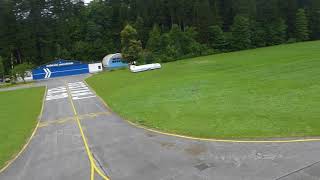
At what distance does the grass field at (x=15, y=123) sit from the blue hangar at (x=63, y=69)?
3651 cm

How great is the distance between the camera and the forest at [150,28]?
82.8 meters

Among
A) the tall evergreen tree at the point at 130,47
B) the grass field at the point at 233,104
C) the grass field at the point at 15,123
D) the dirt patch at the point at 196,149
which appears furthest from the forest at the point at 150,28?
the dirt patch at the point at 196,149

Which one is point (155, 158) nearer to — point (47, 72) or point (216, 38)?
point (47, 72)

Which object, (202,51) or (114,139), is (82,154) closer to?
(114,139)

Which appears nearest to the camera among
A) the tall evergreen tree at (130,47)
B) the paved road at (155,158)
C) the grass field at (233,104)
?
the paved road at (155,158)

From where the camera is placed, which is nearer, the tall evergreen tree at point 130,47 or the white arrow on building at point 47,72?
the tall evergreen tree at point 130,47

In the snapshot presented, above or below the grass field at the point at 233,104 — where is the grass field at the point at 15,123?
below

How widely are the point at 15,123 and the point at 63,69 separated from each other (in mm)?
54782

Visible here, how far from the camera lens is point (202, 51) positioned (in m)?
81.4

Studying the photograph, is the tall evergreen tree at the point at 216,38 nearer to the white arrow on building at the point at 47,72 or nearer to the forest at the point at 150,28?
the forest at the point at 150,28

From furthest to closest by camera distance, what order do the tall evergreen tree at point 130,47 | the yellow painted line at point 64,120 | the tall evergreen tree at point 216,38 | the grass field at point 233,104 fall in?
the tall evergreen tree at point 216,38, the tall evergreen tree at point 130,47, the yellow painted line at point 64,120, the grass field at point 233,104

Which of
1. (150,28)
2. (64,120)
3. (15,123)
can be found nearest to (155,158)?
(64,120)

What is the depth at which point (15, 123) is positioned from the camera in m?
27.8

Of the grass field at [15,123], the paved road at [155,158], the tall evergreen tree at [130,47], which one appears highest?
the tall evergreen tree at [130,47]
